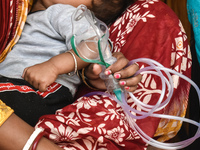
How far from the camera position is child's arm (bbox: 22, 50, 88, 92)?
927 mm

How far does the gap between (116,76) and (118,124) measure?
22 centimetres

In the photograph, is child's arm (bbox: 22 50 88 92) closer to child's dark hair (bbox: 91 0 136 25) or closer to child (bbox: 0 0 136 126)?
child (bbox: 0 0 136 126)

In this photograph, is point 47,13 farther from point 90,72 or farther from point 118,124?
point 118,124

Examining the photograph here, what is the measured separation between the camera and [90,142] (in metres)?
0.87

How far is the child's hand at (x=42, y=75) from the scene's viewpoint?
3.03 ft

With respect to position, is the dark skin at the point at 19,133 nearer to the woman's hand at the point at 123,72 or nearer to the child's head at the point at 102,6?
the woman's hand at the point at 123,72

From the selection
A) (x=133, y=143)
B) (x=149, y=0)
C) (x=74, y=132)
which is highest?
(x=149, y=0)

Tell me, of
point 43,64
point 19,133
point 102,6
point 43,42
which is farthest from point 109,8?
point 19,133

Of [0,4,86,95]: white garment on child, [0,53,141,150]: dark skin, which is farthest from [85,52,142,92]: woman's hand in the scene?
[0,4,86,95]: white garment on child

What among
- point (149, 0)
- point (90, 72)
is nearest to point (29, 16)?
point (90, 72)

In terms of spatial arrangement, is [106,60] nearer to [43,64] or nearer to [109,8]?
[43,64]

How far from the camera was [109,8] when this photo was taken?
4.14 feet

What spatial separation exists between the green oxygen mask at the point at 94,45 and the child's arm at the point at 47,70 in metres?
0.15

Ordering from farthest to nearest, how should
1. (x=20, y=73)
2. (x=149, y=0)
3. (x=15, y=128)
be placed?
(x=149, y=0)
(x=20, y=73)
(x=15, y=128)
